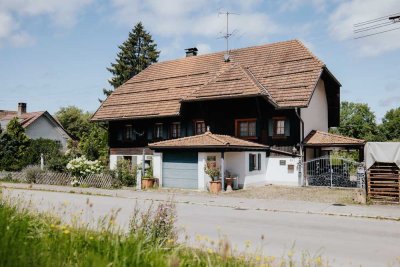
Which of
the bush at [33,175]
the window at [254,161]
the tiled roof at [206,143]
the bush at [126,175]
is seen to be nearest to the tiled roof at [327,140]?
the window at [254,161]

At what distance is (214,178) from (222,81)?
8439 millimetres

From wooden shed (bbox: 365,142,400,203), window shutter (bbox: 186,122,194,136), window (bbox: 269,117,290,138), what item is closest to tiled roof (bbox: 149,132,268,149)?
window (bbox: 269,117,290,138)

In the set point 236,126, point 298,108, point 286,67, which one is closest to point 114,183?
point 236,126

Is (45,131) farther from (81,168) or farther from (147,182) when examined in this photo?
(147,182)

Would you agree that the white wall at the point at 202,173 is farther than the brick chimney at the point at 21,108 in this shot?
No

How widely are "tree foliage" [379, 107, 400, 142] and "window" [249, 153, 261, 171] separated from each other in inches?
2381

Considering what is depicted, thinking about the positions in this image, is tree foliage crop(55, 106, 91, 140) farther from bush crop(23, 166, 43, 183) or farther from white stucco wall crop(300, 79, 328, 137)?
white stucco wall crop(300, 79, 328, 137)

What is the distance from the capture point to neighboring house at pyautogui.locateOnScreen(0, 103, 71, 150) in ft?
160

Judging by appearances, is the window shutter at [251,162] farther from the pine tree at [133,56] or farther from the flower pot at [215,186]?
the pine tree at [133,56]

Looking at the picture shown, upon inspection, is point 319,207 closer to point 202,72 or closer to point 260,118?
point 260,118

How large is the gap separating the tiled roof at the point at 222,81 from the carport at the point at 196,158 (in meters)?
4.15

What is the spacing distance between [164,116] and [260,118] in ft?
24.6

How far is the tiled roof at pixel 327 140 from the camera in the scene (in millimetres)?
24725

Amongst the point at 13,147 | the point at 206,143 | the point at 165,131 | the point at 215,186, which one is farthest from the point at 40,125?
the point at 215,186
